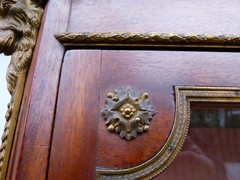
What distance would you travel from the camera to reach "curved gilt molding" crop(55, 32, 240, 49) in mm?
489

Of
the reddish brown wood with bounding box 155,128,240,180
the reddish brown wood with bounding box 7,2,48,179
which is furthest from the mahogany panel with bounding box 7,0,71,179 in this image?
the reddish brown wood with bounding box 155,128,240,180

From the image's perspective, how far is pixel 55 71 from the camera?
1.58ft

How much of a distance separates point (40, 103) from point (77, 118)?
0.07 meters

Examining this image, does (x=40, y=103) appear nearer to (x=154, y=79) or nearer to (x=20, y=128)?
(x=20, y=128)

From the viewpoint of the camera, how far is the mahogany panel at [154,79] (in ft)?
1.42

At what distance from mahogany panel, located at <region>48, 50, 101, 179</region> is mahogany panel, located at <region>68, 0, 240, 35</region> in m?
0.07

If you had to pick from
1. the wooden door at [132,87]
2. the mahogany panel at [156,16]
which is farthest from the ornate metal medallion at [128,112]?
the mahogany panel at [156,16]

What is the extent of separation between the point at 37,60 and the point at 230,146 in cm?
36

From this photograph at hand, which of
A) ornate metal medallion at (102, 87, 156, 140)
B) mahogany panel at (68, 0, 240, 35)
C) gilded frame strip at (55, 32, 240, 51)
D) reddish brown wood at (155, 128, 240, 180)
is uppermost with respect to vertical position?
mahogany panel at (68, 0, 240, 35)

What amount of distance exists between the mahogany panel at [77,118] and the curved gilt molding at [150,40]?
0.02 m

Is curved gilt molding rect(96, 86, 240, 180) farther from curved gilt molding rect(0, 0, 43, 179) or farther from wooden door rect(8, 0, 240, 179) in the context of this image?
curved gilt molding rect(0, 0, 43, 179)

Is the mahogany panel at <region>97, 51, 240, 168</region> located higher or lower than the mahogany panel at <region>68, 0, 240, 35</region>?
lower

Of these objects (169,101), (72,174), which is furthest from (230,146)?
(72,174)

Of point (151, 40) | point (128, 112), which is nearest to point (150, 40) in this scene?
point (151, 40)
